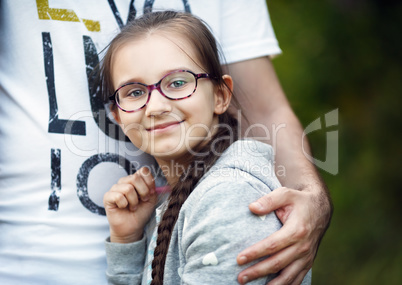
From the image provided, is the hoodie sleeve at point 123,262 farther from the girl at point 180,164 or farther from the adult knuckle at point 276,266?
the adult knuckle at point 276,266

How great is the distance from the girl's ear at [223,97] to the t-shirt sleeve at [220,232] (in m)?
0.44

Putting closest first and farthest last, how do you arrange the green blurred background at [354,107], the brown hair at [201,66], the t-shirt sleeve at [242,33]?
the brown hair at [201,66] → the t-shirt sleeve at [242,33] → the green blurred background at [354,107]

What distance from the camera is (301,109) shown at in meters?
3.62

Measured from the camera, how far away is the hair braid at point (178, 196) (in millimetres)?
1478

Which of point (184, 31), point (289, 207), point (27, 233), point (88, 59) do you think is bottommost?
point (27, 233)

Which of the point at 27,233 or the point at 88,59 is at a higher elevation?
the point at 88,59

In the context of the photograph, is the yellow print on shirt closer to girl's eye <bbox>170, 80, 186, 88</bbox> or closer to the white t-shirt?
the white t-shirt

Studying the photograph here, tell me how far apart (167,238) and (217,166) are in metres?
0.29

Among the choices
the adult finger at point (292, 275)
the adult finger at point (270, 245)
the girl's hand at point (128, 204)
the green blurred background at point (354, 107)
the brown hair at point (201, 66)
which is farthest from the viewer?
the green blurred background at point (354, 107)

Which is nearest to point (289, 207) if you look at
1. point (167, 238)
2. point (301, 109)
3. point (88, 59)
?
point (167, 238)

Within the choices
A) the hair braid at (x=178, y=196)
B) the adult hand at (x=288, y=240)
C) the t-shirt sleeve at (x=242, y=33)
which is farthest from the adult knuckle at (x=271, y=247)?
the t-shirt sleeve at (x=242, y=33)

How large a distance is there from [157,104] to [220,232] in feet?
1.63

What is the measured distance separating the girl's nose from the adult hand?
1.49ft

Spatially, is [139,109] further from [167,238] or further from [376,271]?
[376,271]
